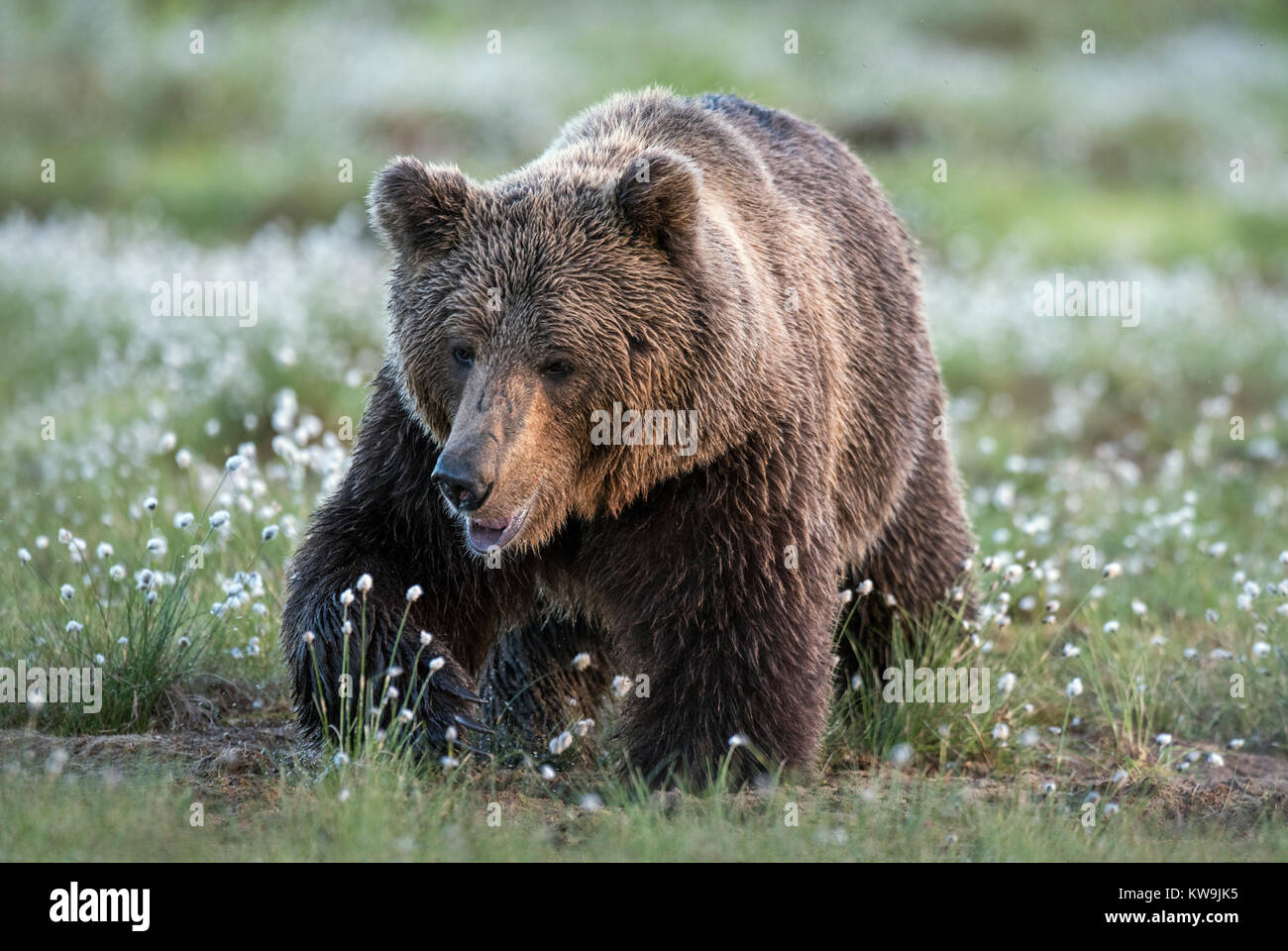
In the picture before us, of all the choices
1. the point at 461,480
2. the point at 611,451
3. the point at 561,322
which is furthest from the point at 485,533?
A: the point at 561,322

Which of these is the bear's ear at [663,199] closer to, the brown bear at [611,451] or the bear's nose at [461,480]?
the brown bear at [611,451]

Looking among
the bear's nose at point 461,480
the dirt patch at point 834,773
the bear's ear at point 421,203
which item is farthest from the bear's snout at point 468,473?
the dirt patch at point 834,773

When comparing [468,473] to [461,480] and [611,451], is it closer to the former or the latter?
[461,480]

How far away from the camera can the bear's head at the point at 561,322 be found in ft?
14.5

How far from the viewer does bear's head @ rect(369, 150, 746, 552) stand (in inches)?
174

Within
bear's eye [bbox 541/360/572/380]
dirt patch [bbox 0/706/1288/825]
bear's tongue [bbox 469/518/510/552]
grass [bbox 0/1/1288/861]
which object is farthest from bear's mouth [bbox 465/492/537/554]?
dirt patch [bbox 0/706/1288/825]

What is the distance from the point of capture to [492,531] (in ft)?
14.4

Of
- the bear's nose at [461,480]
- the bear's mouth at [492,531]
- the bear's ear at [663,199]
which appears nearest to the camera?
the bear's nose at [461,480]

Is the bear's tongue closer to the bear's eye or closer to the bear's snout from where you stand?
the bear's snout

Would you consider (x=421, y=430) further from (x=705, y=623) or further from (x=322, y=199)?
(x=322, y=199)

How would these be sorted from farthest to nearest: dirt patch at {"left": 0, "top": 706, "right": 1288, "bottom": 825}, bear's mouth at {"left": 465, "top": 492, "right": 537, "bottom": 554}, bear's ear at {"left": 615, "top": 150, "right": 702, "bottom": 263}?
dirt patch at {"left": 0, "top": 706, "right": 1288, "bottom": 825} → bear's ear at {"left": 615, "top": 150, "right": 702, "bottom": 263} → bear's mouth at {"left": 465, "top": 492, "right": 537, "bottom": 554}

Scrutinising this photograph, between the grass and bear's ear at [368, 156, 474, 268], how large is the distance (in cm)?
126

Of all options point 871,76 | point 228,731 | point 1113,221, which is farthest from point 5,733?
point 871,76

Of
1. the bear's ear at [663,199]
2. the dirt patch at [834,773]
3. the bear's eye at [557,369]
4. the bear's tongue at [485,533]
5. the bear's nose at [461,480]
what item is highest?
the bear's ear at [663,199]
